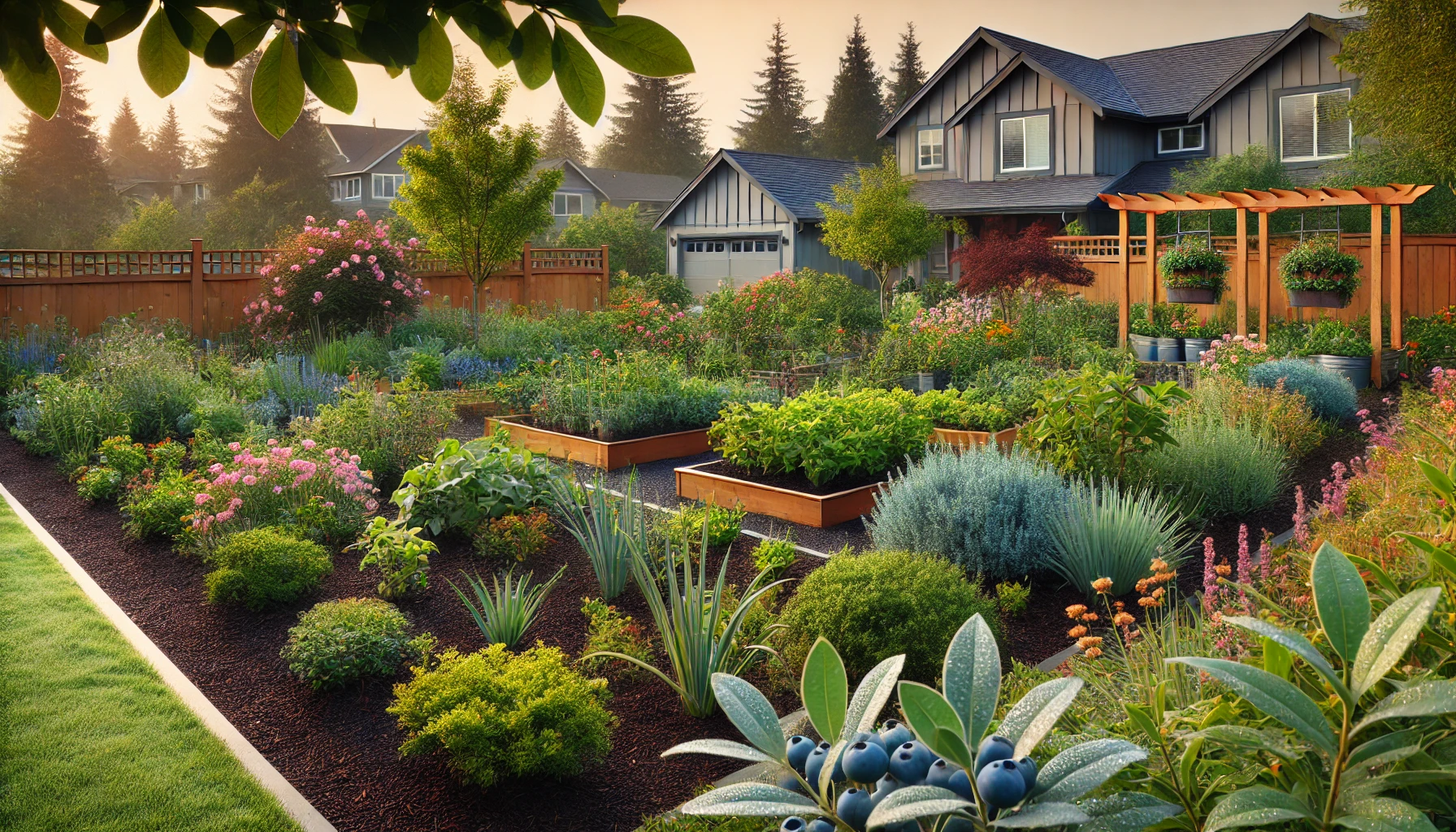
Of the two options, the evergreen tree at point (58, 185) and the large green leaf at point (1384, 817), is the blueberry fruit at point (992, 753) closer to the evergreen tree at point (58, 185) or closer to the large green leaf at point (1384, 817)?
the large green leaf at point (1384, 817)

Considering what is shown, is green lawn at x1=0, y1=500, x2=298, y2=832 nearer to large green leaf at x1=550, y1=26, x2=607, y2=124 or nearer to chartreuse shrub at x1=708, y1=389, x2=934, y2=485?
large green leaf at x1=550, y1=26, x2=607, y2=124

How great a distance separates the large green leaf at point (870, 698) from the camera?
5.49 ft

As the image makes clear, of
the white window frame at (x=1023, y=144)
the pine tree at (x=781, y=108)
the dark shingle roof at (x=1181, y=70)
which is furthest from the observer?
the pine tree at (x=781, y=108)

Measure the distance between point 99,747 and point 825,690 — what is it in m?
3.59

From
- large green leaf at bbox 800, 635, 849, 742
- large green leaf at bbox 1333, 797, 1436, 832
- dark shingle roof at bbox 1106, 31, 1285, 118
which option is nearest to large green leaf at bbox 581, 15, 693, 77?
large green leaf at bbox 800, 635, 849, 742

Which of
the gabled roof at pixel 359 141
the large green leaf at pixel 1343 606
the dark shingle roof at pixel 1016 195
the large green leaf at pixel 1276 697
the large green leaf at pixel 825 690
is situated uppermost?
the gabled roof at pixel 359 141

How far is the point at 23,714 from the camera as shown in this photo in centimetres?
428

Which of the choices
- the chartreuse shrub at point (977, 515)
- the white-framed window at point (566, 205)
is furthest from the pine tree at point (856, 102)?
the chartreuse shrub at point (977, 515)

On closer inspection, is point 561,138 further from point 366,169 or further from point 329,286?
point 329,286

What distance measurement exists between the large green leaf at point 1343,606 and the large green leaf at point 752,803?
0.72m

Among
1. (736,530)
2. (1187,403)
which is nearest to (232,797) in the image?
(736,530)

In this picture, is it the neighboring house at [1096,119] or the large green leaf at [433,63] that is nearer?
the large green leaf at [433,63]

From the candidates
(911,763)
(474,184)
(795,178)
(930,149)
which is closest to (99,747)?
(911,763)

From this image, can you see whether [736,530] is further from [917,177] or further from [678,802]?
[917,177]
